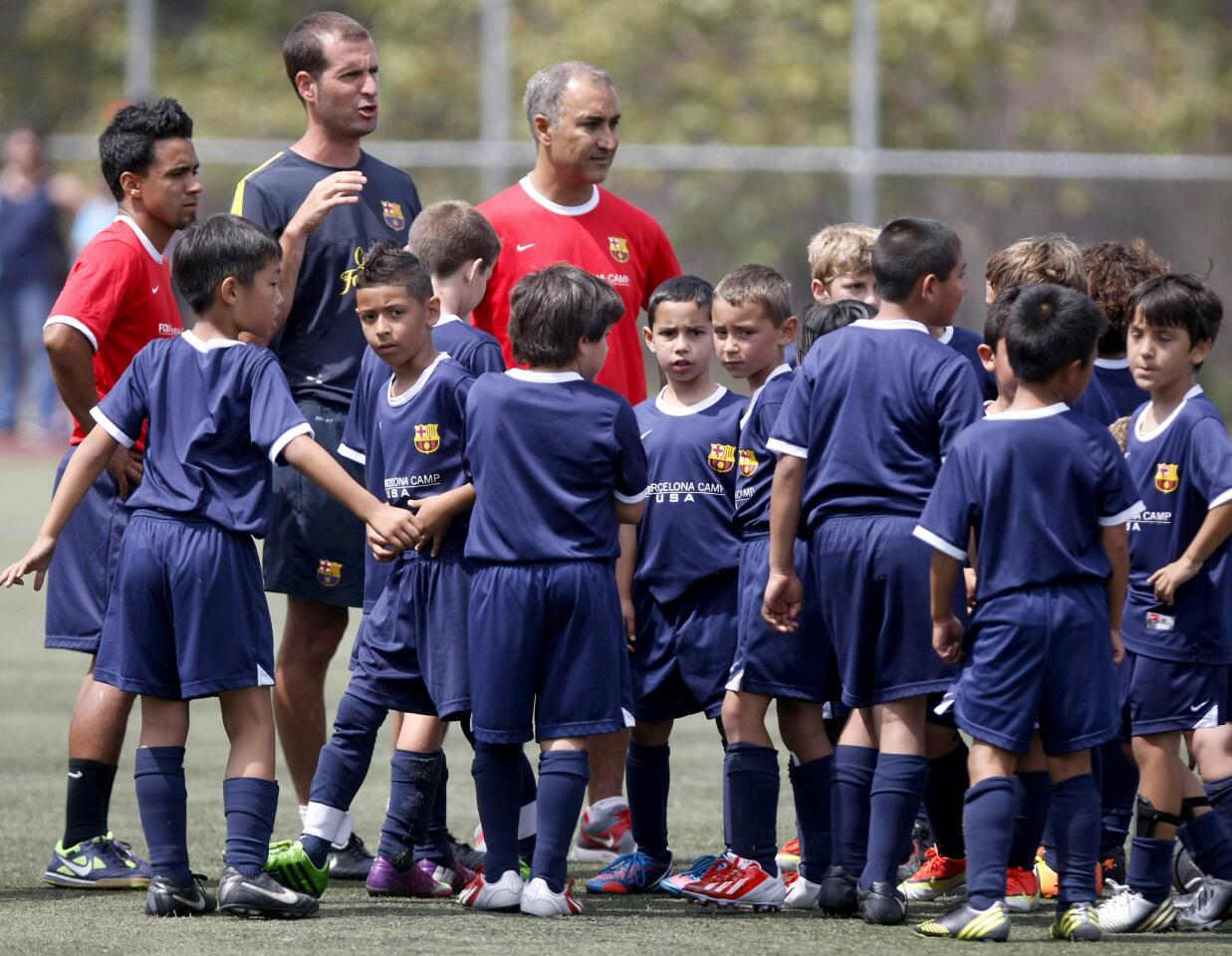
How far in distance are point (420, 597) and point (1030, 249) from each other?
196 centimetres

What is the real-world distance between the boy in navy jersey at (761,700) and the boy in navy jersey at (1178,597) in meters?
0.82

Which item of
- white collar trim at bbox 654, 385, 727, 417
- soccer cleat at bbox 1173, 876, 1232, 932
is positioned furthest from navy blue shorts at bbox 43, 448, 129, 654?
soccer cleat at bbox 1173, 876, 1232, 932

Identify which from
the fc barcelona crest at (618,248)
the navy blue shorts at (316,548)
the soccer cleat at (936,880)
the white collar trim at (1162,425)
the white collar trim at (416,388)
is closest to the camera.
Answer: the white collar trim at (1162,425)

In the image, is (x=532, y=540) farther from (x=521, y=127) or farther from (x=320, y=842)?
(x=521, y=127)

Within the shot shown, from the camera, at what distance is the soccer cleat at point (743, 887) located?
5.06 m

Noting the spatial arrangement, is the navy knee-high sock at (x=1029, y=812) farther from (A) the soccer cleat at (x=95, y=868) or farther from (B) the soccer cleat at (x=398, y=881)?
(A) the soccer cleat at (x=95, y=868)

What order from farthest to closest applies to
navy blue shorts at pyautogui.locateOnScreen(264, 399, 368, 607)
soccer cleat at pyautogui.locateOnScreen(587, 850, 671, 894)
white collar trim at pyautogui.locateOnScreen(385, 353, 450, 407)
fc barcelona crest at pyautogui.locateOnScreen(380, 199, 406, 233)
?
fc barcelona crest at pyautogui.locateOnScreen(380, 199, 406, 233), navy blue shorts at pyautogui.locateOnScreen(264, 399, 368, 607), soccer cleat at pyautogui.locateOnScreen(587, 850, 671, 894), white collar trim at pyautogui.locateOnScreen(385, 353, 450, 407)

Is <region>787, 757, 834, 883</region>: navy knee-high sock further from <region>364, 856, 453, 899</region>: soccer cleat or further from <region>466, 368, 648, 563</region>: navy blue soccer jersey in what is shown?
<region>364, 856, 453, 899</region>: soccer cleat

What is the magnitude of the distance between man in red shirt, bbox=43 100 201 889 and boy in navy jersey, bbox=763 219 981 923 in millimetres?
1821

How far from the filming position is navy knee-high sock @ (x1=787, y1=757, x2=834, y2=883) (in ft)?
17.2

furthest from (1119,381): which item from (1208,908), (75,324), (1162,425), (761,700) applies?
(75,324)

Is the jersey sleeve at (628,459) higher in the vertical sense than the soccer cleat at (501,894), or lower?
higher

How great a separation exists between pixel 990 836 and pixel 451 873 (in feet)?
5.40

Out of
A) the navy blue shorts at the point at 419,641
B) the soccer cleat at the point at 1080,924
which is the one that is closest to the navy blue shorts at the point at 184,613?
the navy blue shorts at the point at 419,641
